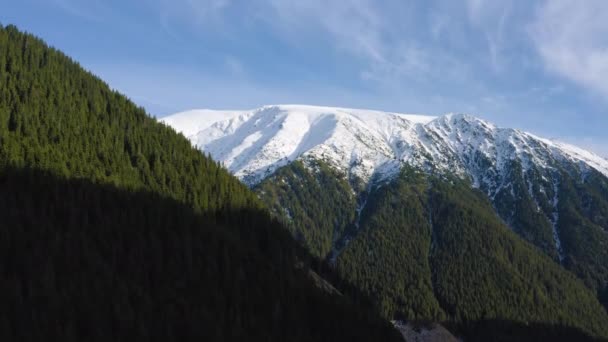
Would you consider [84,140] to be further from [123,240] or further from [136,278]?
[136,278]

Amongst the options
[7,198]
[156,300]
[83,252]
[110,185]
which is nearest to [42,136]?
[110,185]

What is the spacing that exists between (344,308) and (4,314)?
7879cm

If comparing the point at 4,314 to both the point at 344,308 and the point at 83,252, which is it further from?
the point at 344,308

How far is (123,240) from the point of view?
11744 cm

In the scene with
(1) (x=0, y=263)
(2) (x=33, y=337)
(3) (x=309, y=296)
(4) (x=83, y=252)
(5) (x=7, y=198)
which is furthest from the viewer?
(3) (x=309, y=296)

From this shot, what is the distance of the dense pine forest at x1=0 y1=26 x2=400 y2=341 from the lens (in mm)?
83375

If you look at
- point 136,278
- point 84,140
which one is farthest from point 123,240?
point 84,140

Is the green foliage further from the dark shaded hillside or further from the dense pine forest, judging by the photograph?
the dark shaded hillside

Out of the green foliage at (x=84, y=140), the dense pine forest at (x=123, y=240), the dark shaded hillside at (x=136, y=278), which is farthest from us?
the green foliage at (x=84, y=140)

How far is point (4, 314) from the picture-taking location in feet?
231

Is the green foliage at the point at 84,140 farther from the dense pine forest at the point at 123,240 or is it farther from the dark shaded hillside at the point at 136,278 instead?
the dark shaded hillside at the point at 136,278

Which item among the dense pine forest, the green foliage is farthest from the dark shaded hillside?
the green foliage

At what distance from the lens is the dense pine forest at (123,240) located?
83.4m

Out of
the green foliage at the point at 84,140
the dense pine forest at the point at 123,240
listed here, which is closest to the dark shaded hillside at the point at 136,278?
the dense pine forest at the point at 123,240
